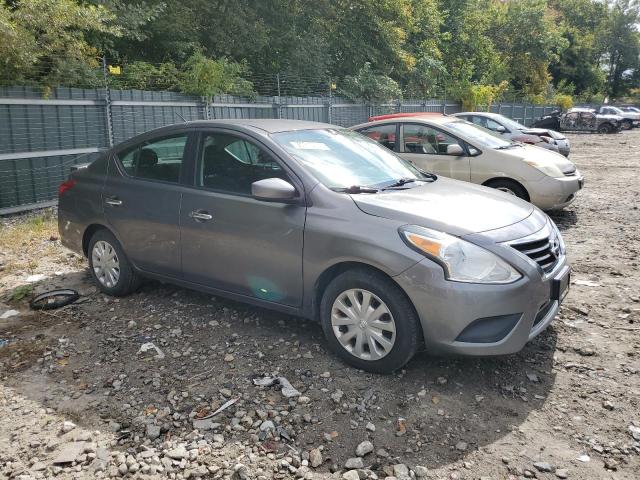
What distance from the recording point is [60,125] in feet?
30.6

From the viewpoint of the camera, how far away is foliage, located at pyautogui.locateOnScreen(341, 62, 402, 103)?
1925cm

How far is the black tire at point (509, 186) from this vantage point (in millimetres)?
7910

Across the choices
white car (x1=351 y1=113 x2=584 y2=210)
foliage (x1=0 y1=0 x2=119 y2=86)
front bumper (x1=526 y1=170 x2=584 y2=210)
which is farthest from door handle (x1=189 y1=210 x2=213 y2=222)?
front bumper (x1=526 y1=170 x2=584 y2=210)

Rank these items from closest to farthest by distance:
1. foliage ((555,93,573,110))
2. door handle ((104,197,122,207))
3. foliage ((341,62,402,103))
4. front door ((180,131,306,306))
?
front door ((180,131,306,306))
door handle ((104,197,122,207))
foliage ((341,62,402,103))
foliage ((555,93,573,110))

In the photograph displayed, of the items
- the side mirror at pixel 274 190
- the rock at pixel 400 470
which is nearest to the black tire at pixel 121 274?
the side mirror at pixel 274 190

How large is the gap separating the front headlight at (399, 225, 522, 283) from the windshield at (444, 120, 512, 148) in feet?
16.5

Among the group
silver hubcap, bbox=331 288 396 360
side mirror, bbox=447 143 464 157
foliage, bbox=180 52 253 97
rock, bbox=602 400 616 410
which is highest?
foliage, bbox=180 52 253 97

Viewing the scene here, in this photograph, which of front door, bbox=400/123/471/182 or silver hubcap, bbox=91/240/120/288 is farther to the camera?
front door, bbox=400/123/471/182

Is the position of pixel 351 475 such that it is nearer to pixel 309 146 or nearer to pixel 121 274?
pixel 309 146

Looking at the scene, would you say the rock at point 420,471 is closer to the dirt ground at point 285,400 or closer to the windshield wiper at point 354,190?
the dirt ground at point 285,400

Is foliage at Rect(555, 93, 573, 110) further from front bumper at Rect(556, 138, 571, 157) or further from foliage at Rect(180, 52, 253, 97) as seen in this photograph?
foliage at Rect(180, 52, 253, 97)

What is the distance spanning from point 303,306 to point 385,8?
20203 mm

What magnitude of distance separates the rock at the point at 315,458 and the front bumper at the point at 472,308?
0.96m

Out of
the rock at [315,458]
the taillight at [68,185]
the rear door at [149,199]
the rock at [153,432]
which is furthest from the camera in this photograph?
the taillight at [68,185]
